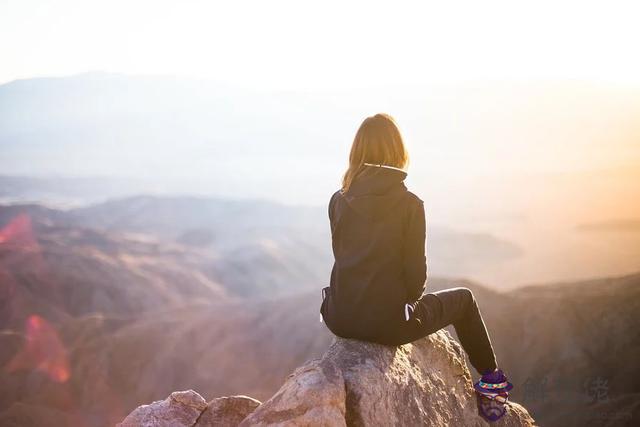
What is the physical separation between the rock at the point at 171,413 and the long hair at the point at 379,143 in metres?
2.65

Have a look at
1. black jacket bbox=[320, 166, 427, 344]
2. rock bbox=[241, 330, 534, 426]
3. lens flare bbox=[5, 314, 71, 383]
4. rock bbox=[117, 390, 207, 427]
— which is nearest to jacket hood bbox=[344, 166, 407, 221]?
black jacket bbox=[320, 166, 427, 344]

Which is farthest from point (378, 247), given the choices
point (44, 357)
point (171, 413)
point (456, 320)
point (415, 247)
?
point (44, 357)

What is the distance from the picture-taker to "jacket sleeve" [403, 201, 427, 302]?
3.64 metres

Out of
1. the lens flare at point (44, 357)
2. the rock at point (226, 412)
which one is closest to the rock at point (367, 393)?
the rock at point (226, 412)

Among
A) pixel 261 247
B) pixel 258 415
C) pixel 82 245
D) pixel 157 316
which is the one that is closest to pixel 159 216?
pixel 261 247

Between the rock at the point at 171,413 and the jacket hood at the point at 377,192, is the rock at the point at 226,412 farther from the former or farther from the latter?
the jacket hood at the point at 377,192

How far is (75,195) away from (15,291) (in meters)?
126

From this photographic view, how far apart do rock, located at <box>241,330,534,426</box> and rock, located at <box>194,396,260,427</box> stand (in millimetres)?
1305

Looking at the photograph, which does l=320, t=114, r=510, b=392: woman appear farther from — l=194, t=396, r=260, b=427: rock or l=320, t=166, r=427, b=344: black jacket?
l=194, t=396, r=260, b=427: rock

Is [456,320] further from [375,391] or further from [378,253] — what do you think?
[378,253]

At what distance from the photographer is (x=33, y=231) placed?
6188 centimetres

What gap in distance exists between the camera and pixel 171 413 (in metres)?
5.11

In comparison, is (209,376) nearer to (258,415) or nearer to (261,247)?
(258,415)

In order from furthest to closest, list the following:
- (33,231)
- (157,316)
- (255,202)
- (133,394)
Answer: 1. (255,202)
2. (33,231)
3. (157,316)
4. (133,394)
